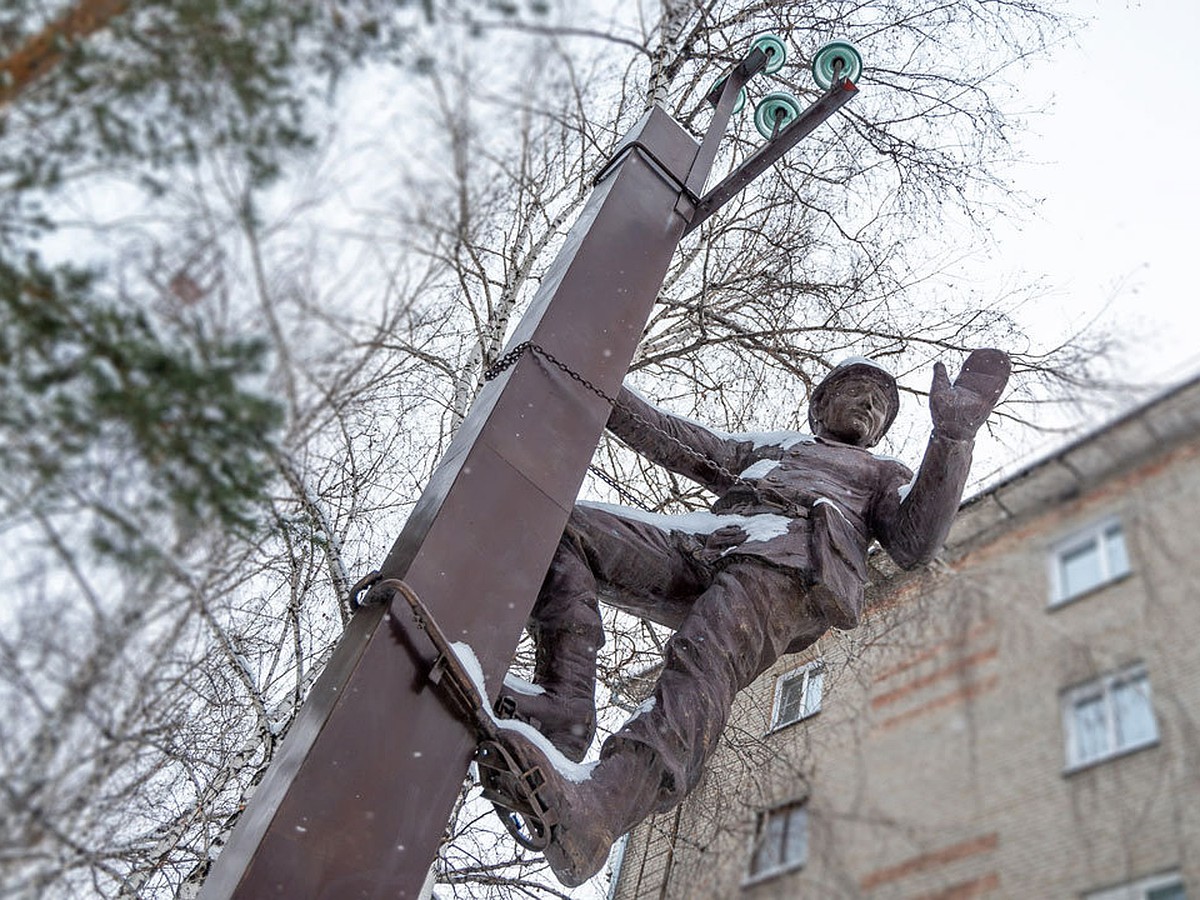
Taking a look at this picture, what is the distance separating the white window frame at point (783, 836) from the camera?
9.27 feet

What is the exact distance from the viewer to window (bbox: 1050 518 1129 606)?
2836mm

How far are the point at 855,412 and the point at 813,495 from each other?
2.49ft

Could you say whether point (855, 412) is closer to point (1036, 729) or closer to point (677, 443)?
point (677, 443)

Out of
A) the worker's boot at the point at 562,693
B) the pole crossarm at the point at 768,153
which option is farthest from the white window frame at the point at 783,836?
the pole crossarm at the point at 768,153

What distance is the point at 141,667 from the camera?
1.87 m

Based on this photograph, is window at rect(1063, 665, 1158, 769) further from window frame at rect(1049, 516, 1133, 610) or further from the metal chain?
the metal chain

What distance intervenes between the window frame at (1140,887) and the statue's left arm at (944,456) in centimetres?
184

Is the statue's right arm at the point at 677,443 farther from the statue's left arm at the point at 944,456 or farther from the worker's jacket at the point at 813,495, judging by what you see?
the statue's left arm at the point at 944,456

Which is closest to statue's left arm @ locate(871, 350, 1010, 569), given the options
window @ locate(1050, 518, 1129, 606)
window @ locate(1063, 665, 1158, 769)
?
window @ locate(1050, 518, 1129, 606)

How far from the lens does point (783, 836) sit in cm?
303

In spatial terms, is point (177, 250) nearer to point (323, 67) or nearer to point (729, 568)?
point (323, 67)

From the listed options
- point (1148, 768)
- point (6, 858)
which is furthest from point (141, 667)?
point (1148, 768)

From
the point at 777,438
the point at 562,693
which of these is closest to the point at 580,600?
the point at 562,693

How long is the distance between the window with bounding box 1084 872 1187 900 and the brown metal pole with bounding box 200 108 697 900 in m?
1.44
